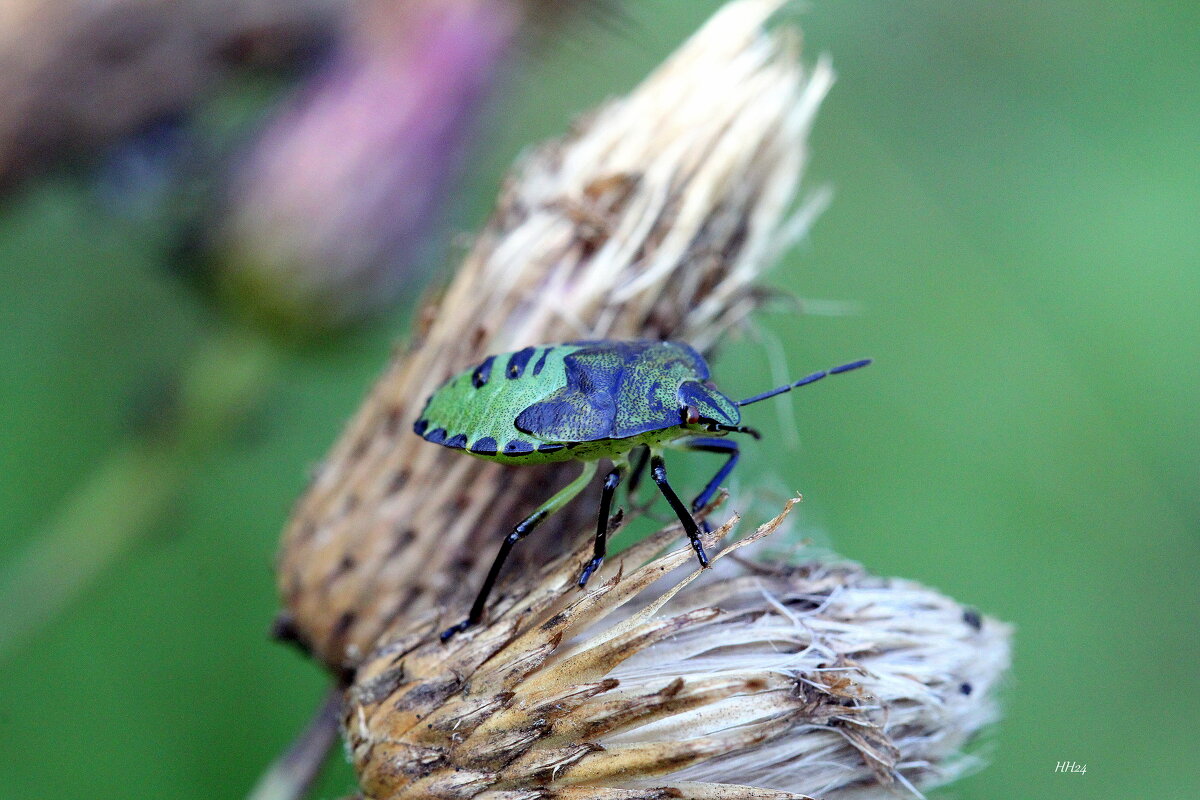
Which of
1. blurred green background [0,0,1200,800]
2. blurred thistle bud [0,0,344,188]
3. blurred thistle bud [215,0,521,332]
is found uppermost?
blurred thistle bud [0,0,344,188]

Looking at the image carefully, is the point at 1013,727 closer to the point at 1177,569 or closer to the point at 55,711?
the point at 1177,569

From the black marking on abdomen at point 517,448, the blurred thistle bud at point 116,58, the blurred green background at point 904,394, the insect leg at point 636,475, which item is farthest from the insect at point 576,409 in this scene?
the blurred thistle bud at point 116,58

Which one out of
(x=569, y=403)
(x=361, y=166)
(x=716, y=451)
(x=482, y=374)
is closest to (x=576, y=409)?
(x=569, y=403)

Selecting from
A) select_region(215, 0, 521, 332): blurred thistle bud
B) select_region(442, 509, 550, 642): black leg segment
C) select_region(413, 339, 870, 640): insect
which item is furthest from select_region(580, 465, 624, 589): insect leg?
select_region(215, 0, 521, 332): blurred thistle bud

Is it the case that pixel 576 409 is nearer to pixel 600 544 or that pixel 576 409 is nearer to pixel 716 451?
pixel 600 544

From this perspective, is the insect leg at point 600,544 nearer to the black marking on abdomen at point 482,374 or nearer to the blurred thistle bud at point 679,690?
the blurred thistle bud at point 679,690

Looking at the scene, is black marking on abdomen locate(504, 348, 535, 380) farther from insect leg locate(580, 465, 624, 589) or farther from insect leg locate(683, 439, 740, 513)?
insect leg locate(683, 439, 740, 513)
